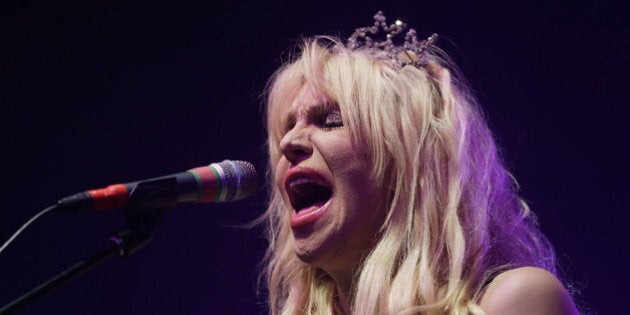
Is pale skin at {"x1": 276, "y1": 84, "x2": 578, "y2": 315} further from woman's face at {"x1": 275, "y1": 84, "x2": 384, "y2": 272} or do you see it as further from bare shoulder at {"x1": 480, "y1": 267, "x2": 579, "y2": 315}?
bare shoulder at {"x1": 480, "y1": 267, "x2": 579, "y2": 315}

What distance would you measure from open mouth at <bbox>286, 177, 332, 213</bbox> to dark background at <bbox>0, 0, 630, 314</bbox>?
2.91ft

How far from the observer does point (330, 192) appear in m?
1.81

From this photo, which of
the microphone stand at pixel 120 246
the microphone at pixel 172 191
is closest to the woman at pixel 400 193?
the microphone at pixel 172 191


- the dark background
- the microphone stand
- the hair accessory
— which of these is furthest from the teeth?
the dark background

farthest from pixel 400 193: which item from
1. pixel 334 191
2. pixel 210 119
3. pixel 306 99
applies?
pixel 210 119

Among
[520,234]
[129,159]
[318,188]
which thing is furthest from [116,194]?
[129,159]

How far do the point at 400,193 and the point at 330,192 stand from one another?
20 centimetres

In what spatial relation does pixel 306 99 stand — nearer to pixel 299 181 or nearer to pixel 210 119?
pixel 299 181

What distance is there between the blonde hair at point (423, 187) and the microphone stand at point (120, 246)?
600mm

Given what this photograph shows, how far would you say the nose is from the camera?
5.80ft

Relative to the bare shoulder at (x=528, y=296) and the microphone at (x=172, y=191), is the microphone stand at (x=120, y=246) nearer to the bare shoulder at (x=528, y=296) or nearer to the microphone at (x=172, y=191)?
the microphone at (x=172, y=191)

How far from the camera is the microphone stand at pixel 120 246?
3.72 feet

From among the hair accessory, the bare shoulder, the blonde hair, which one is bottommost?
the bare shoulder

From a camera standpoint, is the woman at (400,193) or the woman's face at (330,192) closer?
the woman at (400,193)
